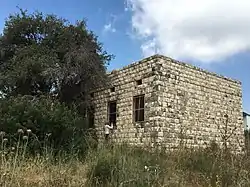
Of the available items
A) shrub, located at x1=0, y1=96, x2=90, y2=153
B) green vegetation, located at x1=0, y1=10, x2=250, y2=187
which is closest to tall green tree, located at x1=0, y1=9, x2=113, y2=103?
green vegetation, located at x1=0, y1=10, x2=250, y2=187

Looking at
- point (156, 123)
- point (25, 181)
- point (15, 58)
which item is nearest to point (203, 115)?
point (156, 123)

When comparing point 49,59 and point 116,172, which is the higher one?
point 49,59

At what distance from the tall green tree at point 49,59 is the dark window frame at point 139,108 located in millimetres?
2213

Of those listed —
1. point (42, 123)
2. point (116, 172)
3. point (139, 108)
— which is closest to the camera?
point (116, 172)

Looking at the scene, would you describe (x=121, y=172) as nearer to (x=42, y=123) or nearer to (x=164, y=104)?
(x=42, y=123)

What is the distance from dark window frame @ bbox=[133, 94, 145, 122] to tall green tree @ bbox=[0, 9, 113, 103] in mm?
2213

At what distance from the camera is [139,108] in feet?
47.9

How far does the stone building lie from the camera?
1376 centimetres

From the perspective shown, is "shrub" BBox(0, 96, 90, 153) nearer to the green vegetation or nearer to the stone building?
the green vegetation

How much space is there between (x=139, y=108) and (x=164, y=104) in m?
1.24

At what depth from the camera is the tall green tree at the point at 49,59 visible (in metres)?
15.1

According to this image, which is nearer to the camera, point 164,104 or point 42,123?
point 42,123

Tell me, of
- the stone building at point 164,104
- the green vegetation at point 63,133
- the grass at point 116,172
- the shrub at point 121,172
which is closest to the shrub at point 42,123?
the green vegetation at point 63,133

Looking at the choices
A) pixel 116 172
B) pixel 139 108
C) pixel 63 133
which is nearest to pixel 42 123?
pixel 63 133
